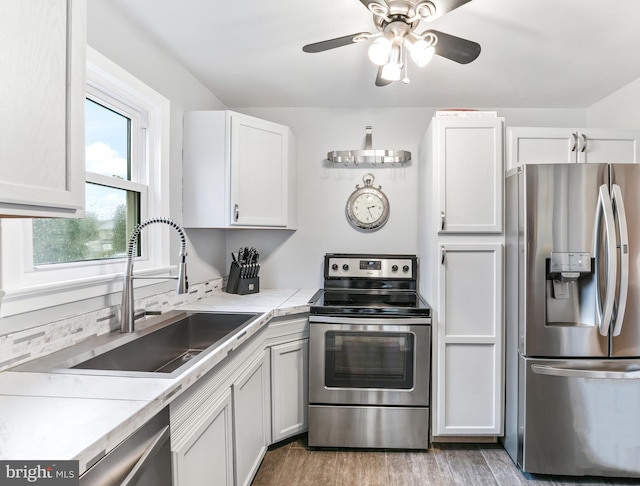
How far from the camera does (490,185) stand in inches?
88.2

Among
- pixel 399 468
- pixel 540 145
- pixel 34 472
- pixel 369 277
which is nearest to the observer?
pixel 34 472

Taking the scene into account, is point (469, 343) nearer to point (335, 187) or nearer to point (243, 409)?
Result: point (243, 409)

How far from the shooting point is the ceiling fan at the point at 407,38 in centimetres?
133

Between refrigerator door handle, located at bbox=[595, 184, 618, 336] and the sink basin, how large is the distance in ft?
5.87

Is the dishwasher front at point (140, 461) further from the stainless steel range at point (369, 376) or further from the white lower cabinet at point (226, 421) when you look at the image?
the stainless steel range at point (369, 376)

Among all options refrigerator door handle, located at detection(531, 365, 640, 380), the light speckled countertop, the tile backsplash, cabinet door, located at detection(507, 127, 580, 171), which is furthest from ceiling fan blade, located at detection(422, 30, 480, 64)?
the tile backsplash

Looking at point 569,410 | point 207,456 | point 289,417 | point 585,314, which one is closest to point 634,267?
point 585,314

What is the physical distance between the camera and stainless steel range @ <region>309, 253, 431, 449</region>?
7.29 feet

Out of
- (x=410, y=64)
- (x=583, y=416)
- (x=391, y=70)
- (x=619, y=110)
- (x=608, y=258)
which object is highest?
(x=410, y=64)

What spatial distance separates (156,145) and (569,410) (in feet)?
8.66

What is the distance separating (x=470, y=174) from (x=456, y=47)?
2.89 ft

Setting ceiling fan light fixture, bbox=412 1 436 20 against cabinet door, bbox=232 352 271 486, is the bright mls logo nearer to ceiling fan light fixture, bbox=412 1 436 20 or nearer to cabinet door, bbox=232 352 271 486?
cabinet door, bbox=232 352 271 486

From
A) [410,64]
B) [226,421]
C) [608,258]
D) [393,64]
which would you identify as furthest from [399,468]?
[410,64]

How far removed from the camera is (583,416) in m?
1.97
